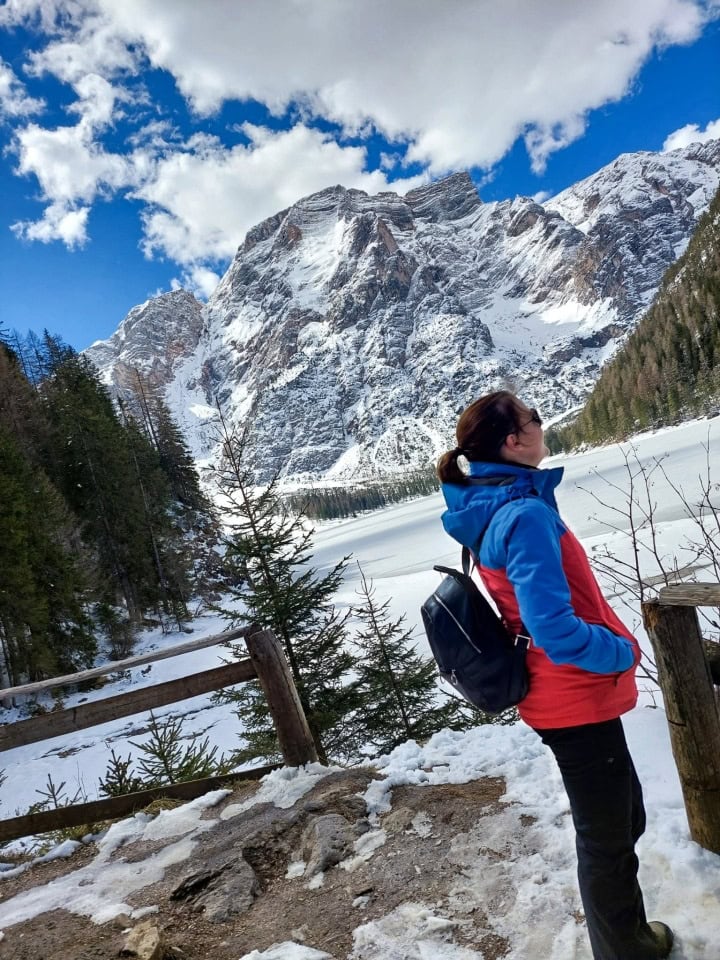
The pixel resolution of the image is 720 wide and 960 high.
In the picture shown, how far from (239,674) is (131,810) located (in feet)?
5.30

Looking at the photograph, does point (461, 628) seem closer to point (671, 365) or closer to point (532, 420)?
point (532, 420)

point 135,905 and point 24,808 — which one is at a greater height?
point 135,905

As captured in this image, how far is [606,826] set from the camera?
5.72 feet

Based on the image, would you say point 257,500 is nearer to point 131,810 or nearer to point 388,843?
point 131,810

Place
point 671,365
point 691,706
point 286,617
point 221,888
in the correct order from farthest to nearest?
point 671,365 < point 286,617 < point 221,888 < point 691,706

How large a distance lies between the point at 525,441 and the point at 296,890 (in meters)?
2.76

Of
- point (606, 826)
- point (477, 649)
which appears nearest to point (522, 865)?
point (606, 826)

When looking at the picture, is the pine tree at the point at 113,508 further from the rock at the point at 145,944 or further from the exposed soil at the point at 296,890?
the rock at the point at 145,944

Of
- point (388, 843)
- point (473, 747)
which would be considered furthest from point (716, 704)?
point (473, 747)

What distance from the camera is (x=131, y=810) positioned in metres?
4.30

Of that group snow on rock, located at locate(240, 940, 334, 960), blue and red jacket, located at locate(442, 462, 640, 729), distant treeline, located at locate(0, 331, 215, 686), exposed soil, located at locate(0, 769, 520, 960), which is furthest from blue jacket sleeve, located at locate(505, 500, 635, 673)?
distant treeline, located at locate(0, 331, 215, 686)

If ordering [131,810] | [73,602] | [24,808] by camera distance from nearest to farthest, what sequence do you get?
[131,810] < [24,808] < [73,602]

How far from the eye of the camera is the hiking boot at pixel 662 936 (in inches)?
72.1

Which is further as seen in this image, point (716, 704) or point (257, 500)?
point (257, 500)
